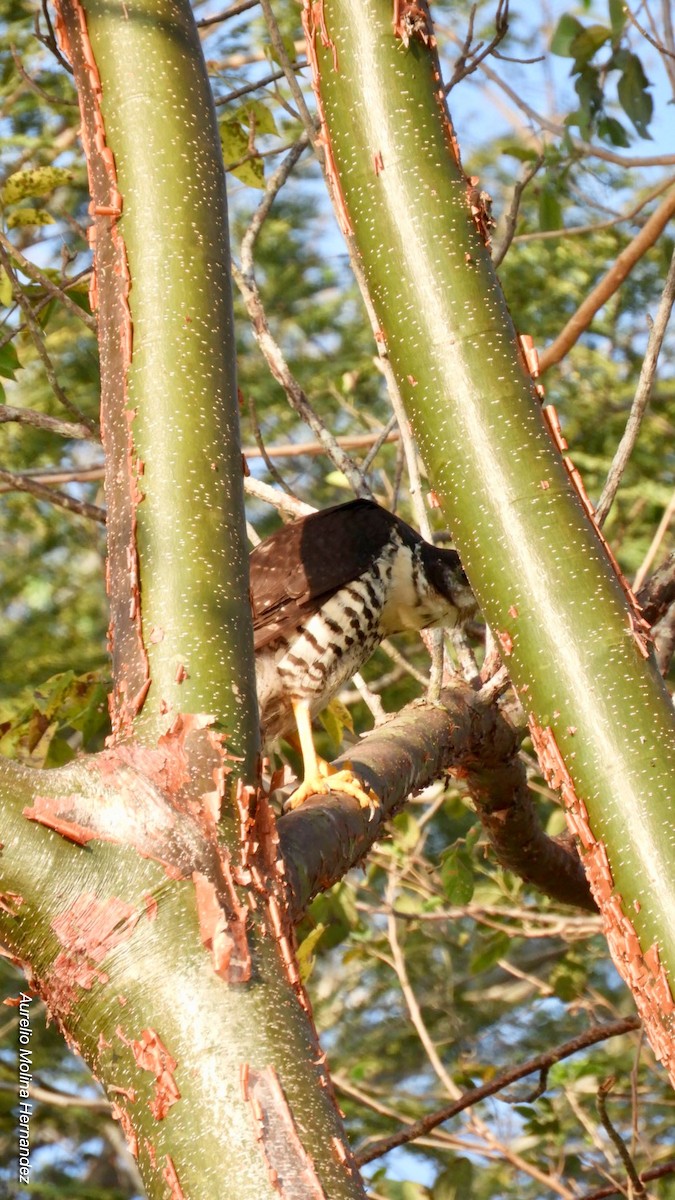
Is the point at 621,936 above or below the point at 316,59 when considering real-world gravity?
below

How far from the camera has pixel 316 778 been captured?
10.2 feet

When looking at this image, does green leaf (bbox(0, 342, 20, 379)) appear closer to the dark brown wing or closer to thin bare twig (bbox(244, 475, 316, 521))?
thin bare twig (bbox(244, 475, 316, 521))

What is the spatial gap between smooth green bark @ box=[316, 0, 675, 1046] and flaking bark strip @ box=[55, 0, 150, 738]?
29 cm

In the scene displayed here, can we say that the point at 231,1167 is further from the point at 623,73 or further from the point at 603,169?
the point at 603,169

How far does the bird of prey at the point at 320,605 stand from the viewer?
353 cm

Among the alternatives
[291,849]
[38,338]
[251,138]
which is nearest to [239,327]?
[251,138]

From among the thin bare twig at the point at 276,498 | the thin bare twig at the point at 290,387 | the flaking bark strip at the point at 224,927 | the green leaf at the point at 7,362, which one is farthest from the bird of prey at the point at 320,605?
the flaking bark strip at the point at 224,927

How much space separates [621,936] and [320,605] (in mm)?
2281

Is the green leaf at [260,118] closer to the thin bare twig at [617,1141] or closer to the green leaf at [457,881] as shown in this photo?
the green leaf at [457,881]

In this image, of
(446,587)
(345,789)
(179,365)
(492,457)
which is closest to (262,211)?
(446,587)

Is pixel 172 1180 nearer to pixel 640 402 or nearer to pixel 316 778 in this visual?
pixel 640 402

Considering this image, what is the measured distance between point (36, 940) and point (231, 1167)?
0.98ft

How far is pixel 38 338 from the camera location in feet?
8.68

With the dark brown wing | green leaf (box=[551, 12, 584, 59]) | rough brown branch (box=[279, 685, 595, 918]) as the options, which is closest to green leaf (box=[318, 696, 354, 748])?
the dark brown wing
